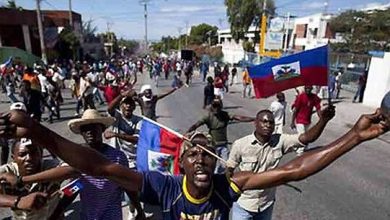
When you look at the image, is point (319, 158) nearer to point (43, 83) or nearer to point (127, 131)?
point (127, 131)

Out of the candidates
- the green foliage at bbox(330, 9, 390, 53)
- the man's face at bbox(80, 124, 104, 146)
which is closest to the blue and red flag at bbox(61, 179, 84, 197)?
the man's face at bbox(80, 124, 104, 146)

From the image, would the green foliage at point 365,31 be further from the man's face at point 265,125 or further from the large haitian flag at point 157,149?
the large haitian flag at point 157,149

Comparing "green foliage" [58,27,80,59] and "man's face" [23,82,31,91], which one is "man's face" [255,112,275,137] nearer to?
"man's face" [23,82,31,91]

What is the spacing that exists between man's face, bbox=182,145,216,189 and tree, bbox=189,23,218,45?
343ft

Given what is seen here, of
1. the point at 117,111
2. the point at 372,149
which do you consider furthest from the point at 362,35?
the point at 117,111

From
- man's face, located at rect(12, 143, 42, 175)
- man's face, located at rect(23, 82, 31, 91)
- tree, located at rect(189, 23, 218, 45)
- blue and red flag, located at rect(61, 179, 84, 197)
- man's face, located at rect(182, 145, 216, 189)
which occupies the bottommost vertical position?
tree, located at rect(189, 23, 218, 45)

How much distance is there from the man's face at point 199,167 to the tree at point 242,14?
63.2 m

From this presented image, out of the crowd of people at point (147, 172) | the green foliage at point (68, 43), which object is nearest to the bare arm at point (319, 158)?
the crowd of people at point (147, 172)

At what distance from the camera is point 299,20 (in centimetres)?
6331

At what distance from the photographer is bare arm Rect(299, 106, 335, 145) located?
10.7 ft

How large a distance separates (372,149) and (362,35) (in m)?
26.9

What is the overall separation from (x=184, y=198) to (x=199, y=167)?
194 mm

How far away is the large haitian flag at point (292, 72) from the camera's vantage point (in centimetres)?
479

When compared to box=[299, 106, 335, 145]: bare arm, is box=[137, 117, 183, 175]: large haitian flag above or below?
below
